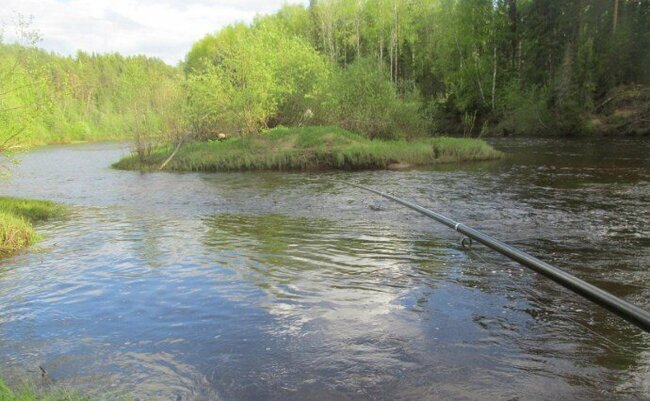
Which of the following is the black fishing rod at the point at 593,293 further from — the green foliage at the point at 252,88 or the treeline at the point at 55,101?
the green foliage at the point at 252,88

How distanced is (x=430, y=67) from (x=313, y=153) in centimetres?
4132

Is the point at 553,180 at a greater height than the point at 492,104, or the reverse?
the point at 492,104

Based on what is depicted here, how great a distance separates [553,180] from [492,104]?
35459 millimetres

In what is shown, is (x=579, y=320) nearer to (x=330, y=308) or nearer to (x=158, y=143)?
(x=330, y=308)

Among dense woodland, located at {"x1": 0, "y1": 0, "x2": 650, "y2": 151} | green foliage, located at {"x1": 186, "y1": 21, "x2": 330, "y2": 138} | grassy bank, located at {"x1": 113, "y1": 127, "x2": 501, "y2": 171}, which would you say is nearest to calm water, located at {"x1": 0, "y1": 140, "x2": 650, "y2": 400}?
dense woodland, located at {"x1": 0, "y1": 0, "x2": 650, "y2": 151}

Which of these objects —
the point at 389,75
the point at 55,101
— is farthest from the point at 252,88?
the point at 389,75

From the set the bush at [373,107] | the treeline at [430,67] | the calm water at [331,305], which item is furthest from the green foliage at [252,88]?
the calm water at [331,305]

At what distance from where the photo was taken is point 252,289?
7672 mm

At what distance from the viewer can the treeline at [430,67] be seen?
100 ft

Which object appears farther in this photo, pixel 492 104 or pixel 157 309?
pixel 492 104

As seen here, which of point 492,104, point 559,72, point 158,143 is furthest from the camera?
point 492,104

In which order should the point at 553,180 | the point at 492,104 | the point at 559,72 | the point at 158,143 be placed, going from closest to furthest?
the point at 553,180
the point at 158,143
the point at 559,72
the point at 492,104

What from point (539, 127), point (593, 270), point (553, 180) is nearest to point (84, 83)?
point (539, 127)

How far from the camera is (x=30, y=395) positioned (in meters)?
3.94
